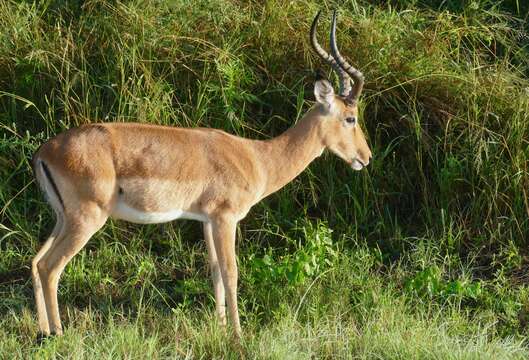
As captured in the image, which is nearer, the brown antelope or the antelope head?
the brown antelope

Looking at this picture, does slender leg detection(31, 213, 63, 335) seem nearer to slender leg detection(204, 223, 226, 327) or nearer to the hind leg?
the hind leg

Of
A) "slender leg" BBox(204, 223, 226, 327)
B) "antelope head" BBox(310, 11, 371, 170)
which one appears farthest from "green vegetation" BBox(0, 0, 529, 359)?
"antelope head" BBox(310, 11, 371, 170)

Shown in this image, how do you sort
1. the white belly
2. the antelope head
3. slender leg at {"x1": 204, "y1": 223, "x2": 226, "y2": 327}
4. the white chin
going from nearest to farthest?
the white belly
slender leg at {"x1": 204, "y1": 223, "x2": 226, "y2": 327}
the antelope head
the white chin

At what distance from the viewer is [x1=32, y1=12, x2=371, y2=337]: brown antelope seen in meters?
5.95

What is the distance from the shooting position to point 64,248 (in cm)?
604

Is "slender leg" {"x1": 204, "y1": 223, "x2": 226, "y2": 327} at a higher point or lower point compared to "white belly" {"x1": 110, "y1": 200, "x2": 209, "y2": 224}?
lower

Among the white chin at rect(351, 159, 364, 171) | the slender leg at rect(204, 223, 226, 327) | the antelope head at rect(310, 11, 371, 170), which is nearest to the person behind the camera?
the slender leg at rect(204, 223, 226, 327)

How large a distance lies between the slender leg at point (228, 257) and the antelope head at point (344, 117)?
0.89m

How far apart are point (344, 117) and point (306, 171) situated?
93cm

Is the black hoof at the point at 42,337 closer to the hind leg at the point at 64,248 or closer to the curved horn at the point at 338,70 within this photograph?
the hind leg at the point at 64,248

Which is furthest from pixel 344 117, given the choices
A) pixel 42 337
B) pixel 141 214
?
pixel 42 337

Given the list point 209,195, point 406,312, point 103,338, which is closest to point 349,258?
point 406,312

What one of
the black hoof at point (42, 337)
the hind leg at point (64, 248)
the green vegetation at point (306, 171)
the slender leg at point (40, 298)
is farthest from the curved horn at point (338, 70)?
the black hoof at point (42, 337)

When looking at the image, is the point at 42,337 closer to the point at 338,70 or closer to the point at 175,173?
the point at 175,173
